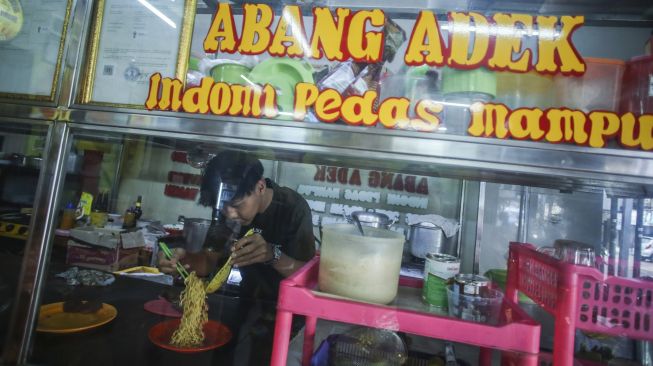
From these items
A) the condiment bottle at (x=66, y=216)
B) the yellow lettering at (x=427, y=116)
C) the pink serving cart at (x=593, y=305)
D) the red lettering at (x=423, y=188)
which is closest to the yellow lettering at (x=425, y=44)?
the yellow lettering at (x=427, y=116)

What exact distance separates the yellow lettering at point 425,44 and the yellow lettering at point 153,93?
2.41ft

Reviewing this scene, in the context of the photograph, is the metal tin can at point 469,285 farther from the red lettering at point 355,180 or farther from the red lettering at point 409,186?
the red lettering at point 409,186

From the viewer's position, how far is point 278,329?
74 centimetres

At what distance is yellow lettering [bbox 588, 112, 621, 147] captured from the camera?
2.54 feet

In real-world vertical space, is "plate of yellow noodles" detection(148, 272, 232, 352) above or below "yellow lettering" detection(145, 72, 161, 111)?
below

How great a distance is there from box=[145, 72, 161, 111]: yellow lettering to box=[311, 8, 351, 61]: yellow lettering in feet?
1.59

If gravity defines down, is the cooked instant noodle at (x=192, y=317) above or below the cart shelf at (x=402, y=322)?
below

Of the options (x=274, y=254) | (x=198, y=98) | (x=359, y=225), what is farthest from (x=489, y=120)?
(x=274, y=254)

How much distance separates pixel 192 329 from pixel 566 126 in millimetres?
1283

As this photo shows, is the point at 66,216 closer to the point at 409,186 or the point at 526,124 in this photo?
the point at 526,124

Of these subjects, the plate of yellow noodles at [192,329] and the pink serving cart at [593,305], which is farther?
the plate of yellow noodles at [192,329]

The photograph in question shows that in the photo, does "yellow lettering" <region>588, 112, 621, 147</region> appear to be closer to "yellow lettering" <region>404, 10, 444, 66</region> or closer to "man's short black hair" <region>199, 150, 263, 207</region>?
"yellow lettering" <region>404, 10, 444, 66</region>

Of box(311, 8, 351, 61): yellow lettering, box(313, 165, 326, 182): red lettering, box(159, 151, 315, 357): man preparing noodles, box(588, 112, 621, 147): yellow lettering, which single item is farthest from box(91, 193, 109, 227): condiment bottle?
box(588, 112, 621, 147): yellow lettering

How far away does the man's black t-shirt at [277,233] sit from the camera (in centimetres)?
173
